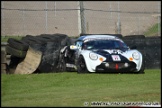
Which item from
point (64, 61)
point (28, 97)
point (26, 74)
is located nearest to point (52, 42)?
point (64, 61)

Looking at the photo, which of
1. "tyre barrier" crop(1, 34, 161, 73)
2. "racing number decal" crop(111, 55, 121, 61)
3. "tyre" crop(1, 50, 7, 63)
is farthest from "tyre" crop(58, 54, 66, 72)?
"tyre" crop(1, 50, 7, 63)

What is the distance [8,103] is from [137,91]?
2.99m

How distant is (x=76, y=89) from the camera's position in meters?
11.5

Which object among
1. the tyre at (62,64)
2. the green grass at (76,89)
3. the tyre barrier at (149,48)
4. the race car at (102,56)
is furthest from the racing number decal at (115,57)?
the tyre barrier at (149,48)

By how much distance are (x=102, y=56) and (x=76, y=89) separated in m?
3.64

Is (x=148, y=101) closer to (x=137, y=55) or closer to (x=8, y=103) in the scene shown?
(x=8, y=103)

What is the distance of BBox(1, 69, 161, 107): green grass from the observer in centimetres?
986

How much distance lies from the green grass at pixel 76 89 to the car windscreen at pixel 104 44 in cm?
155

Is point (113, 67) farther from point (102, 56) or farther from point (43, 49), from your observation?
point (43, 49)

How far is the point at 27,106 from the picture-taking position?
9039 mm

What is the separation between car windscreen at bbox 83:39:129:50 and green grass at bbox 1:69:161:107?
5.10 ft

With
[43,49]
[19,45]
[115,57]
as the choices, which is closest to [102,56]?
[115,57]

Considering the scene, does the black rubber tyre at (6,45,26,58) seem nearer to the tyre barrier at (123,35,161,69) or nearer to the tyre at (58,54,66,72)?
the tyre at (58,54,66,72)

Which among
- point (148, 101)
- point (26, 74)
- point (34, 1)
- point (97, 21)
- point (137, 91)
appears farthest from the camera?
point (97, 21)
